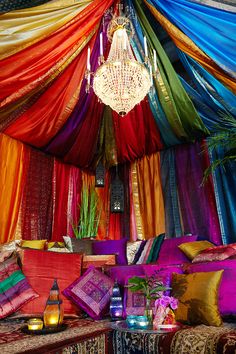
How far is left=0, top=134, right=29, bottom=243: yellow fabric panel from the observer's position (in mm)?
4133

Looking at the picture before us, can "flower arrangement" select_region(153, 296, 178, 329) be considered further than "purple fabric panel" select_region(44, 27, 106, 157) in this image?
No

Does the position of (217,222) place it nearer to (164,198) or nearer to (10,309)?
(164,198)

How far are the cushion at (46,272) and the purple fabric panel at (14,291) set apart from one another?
65mm

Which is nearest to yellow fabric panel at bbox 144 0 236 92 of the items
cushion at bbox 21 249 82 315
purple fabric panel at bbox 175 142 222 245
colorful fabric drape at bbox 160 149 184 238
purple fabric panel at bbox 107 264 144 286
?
purple fabric panel at bbox 175 142 222 245

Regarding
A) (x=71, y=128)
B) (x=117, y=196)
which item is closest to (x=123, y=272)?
(x=71, y=128)

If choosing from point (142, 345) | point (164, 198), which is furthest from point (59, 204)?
point (142, 345)

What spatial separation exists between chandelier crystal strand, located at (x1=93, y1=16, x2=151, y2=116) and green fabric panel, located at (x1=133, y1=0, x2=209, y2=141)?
14.5 inches

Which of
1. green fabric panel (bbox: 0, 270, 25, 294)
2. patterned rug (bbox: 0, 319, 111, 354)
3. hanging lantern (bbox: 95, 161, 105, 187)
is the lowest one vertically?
patterned rug (bbox: 0, 319, 111, 354)

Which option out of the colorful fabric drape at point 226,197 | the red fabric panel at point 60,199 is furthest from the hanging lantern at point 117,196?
the colorful fabric drape at point 226,197

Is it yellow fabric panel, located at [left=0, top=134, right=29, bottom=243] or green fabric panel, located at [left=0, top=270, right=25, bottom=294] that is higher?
yellow fabric panel, located at [left=0, top=134, right=29, bottom=243]

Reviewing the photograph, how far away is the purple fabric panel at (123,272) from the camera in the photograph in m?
2.56

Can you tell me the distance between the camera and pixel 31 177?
15.1ft

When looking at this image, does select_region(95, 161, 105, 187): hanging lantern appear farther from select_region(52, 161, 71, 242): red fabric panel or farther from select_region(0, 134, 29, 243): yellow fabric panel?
select_region(0, 134, 29, 243): yellow fabric panel

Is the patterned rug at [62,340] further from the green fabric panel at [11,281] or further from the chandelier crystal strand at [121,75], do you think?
the chandelier crystal strand at [121,75]
